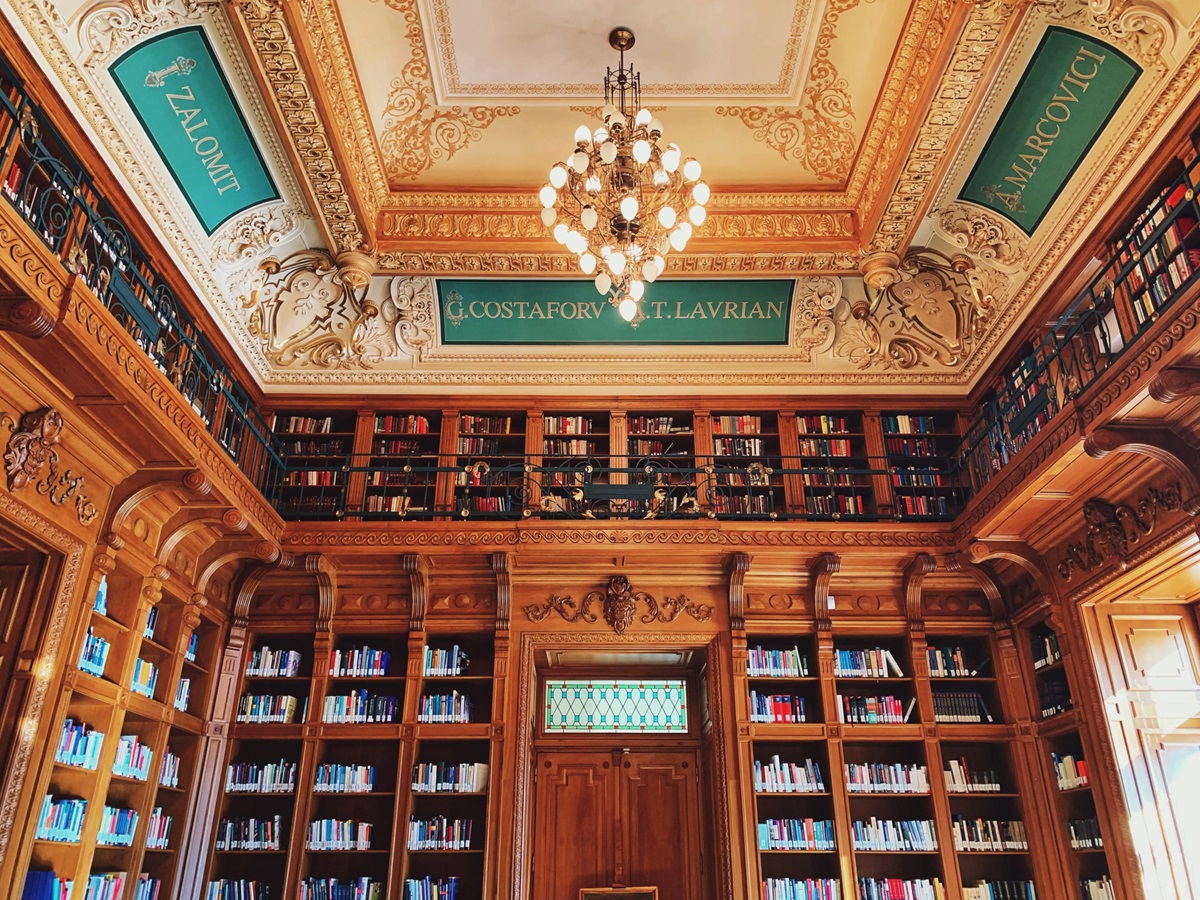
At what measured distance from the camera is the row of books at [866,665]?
664 centimetres

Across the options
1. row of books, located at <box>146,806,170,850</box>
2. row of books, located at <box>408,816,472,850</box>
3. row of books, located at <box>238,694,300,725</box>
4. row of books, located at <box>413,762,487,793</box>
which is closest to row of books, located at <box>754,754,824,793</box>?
row of books, located at <box>413,762,487,793</box>

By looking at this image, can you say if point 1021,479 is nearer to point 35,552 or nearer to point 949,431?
point 949,431

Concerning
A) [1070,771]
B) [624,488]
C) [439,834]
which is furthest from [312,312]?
[1070,771]

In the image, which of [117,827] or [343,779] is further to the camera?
[343,779]

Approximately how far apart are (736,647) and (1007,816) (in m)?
2.27

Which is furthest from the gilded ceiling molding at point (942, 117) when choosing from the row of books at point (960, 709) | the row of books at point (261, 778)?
the row of books at point (261, 778)

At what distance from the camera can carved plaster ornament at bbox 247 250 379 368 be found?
22.9 ft

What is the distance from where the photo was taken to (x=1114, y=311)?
5500 millimetres

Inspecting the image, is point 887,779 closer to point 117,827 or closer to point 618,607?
point 618,607

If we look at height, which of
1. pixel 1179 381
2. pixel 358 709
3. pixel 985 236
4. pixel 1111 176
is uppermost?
pixel 985 236

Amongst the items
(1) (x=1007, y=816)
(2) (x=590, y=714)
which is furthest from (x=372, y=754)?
(1) (x=1007, y=816)

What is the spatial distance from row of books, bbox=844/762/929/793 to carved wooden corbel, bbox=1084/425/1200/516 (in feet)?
9.00

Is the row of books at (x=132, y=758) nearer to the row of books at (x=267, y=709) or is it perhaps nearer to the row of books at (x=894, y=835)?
the row of books at (x=267, y=709)

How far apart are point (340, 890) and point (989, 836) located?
4.54m
